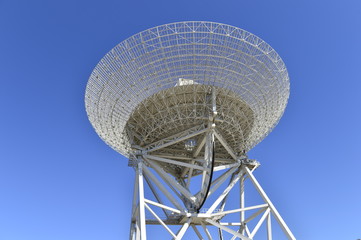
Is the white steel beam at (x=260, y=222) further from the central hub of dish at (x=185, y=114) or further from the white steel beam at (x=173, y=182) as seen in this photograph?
the central hub of dish at (x=185, y=114)

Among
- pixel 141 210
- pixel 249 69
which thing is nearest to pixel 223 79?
pixel 249 69

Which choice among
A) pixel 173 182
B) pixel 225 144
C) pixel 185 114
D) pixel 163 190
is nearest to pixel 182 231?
pixel 163 190

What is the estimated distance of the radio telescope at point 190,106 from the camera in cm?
2647

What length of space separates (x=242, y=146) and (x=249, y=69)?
26.5 feet

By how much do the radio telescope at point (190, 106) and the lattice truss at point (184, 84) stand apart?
0.07 m

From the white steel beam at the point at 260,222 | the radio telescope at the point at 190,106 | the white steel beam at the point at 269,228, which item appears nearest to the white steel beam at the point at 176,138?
the radio telescope at the point at 190,106

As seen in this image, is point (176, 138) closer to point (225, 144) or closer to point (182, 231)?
point (225, 144)

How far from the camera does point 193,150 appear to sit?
3359 centimetres

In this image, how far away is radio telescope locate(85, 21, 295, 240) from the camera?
86.8ft

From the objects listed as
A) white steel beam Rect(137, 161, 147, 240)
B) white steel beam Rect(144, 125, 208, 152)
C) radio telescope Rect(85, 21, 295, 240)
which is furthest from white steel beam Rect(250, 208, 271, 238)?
white steel beam Rect(137, 161, 147, 240)

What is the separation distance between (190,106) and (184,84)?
6.94ft

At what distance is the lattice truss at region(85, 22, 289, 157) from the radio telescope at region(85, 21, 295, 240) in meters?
0.07

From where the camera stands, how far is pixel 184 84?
94.4 feet

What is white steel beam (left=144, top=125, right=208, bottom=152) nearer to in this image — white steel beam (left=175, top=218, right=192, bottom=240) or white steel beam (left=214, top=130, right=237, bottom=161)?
white steel beam (left=214, top=130, right=237, bottom=161)
